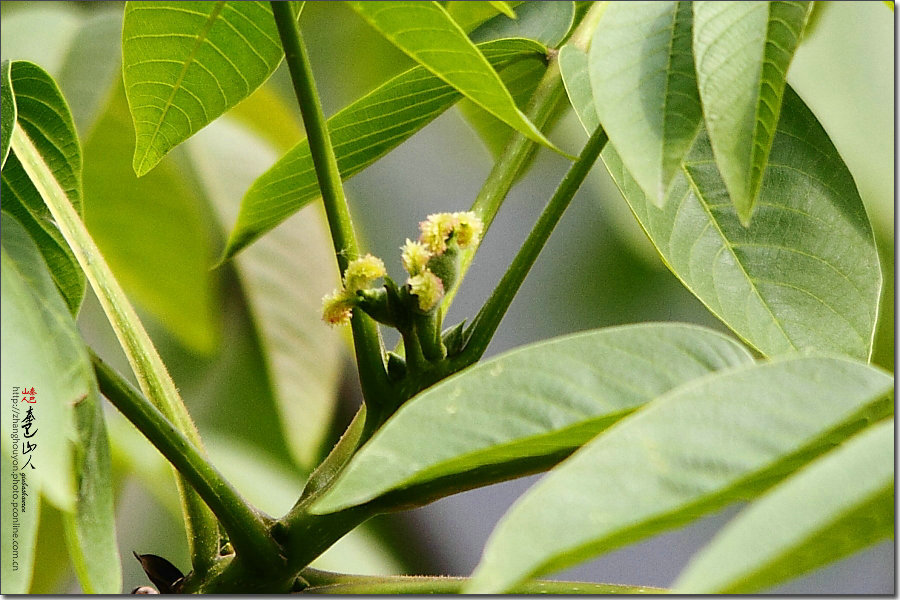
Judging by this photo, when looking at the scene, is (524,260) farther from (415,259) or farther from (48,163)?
(48,163)

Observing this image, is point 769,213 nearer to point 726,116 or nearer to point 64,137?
point 726,116

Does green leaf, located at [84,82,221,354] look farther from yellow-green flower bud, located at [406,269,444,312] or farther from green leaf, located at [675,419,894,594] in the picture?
green leaf, located at [675,419,894,594]

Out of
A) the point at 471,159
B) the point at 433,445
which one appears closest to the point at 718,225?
the point at 433,445

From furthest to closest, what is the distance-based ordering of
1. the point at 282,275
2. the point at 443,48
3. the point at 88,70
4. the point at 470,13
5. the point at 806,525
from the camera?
the point at 282,275 → the point at 88,70 → the point at 470,13 → the point at 443,48 → the point at 806,525

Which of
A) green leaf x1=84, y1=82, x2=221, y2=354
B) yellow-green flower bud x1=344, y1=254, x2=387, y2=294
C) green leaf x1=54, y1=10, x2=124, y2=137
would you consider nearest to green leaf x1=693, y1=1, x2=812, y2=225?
yellow-green flower bud x1=344, y1=254, x2=387, y2=294

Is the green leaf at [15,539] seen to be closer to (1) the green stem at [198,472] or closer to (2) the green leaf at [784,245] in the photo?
(1) the green stem at [198,472]

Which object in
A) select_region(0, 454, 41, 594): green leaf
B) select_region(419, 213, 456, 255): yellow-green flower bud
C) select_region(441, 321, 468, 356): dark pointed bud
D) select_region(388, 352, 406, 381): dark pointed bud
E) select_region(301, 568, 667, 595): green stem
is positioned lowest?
select_region(301, 568, 667, 595): green stem

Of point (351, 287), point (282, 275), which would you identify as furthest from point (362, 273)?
point (282, 275)
